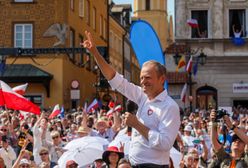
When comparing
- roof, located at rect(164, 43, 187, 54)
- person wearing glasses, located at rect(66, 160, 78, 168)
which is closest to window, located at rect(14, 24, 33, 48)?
roof, located at rect(164, 43, 187, 54)

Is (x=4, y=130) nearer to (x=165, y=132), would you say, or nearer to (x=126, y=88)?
(x=126, y=88)

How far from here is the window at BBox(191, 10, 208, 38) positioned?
4038cm

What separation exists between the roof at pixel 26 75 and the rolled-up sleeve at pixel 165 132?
29.1m

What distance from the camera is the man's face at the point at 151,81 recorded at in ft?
15.8

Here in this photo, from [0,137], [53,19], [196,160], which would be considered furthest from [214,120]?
[53,19]

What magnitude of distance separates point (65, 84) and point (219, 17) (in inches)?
460

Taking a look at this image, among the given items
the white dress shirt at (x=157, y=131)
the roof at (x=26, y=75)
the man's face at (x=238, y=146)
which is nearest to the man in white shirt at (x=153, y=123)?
the white dress shirt at (x=157, y=131)

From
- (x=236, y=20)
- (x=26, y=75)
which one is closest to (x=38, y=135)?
(x=26, y=75)

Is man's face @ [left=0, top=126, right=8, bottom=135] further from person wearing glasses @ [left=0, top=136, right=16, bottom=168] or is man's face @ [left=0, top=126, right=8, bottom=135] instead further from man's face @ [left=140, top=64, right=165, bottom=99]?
man's face @ [left=140, top=64, right=165, bottom=99]

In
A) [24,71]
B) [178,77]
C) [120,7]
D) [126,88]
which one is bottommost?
[126,88]

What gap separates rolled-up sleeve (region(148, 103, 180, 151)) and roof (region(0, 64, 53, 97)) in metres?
29.1

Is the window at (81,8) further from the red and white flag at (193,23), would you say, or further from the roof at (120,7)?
the roof at (120,7)

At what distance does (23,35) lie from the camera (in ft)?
114

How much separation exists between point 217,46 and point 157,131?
117ft
